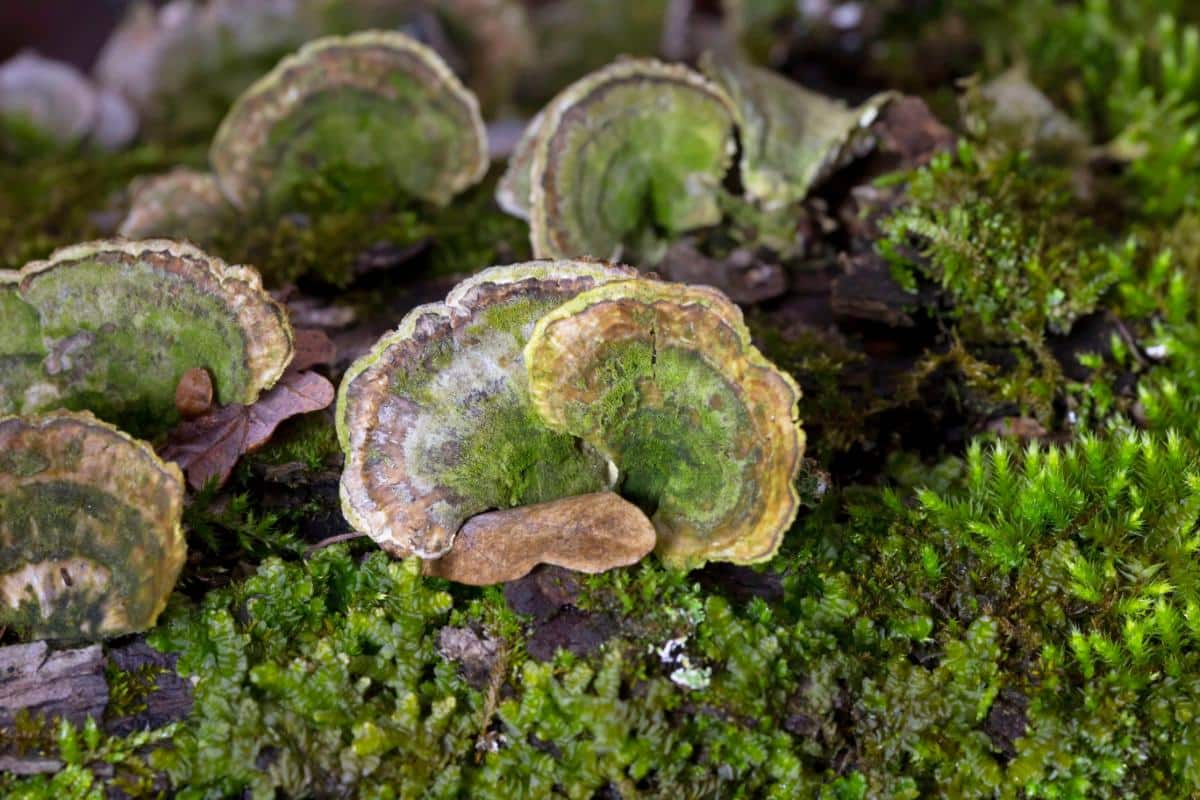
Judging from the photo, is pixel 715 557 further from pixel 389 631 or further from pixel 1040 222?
pixel 1040 222

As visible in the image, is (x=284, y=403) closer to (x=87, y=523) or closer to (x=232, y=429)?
(x=232, y=429)

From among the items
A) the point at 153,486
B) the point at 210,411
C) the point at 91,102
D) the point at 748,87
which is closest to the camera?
the point at 153,486

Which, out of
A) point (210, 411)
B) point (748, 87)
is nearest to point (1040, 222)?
point (748, 87)

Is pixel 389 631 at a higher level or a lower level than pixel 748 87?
lower

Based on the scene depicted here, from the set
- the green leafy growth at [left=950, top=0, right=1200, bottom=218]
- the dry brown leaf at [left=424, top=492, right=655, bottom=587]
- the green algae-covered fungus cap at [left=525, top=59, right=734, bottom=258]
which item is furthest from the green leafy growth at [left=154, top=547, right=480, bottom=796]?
the green leafy growth at [left=950, top=0, right=1200, bottom=218]

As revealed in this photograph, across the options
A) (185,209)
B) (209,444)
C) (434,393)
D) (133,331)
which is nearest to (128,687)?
(209,444)

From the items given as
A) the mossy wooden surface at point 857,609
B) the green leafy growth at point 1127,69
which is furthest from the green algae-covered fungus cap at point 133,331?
the green leafy growth at point 1127,69

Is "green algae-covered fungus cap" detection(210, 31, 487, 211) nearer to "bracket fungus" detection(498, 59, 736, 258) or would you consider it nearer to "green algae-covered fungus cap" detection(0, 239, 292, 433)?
"bracket fungus" detection(498, 59, 736, 258)

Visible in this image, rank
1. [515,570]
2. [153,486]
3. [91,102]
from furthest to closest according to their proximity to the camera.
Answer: [91,102]
[515,570]
[153,486]
